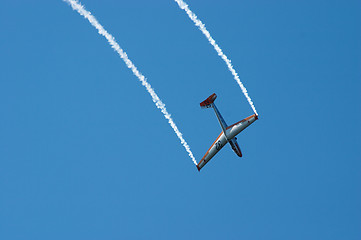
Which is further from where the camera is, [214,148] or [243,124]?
[214,148]

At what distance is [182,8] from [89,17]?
12.4 m

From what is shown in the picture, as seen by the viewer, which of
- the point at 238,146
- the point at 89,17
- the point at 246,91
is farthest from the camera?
the point at 238,146

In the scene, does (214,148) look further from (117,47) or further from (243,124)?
(117,47)

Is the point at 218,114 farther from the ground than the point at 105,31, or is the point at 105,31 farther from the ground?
the point at 105,31

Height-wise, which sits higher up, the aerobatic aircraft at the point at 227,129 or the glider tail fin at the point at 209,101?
the glider tail fin at the point at 209,101

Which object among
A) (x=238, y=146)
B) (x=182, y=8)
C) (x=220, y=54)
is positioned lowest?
(x=238, y=146)

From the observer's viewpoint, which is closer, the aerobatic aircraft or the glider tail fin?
the aerobatic aircraft

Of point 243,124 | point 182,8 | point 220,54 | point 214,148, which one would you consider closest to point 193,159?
point 214,148

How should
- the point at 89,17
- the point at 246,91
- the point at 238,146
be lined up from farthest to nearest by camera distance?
the point at 238,146 → the point at 246,91 → the point at 89,17

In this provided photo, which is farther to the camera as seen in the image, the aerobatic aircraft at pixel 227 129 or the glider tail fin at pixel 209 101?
the glider tail fin at pixel 209 101

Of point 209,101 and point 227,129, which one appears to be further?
point 227,129

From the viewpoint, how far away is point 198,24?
86.4 m

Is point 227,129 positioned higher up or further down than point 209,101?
further down

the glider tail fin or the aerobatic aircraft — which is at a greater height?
the glider tail fin
